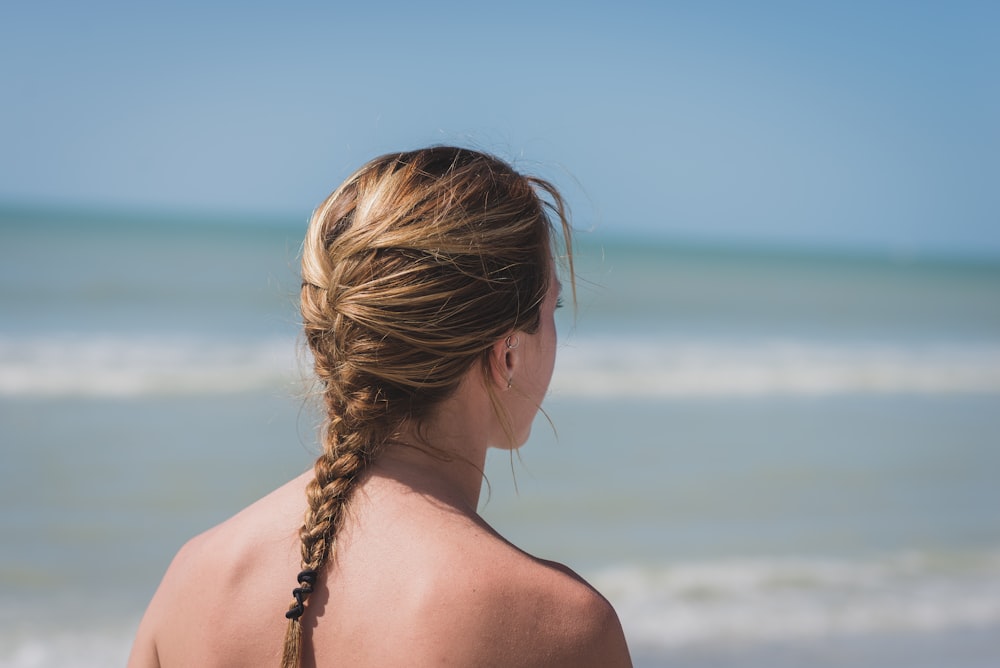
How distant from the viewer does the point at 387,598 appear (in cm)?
119

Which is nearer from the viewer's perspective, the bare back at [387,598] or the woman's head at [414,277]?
the bare back at [387,598]

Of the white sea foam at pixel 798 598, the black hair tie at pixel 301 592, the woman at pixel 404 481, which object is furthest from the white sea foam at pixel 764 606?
the black hair tie at pixel 301 592

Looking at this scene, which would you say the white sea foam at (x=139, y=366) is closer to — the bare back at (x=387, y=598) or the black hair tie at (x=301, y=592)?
the bare back at (x=387, y=598)

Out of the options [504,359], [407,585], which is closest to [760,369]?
[504,359]

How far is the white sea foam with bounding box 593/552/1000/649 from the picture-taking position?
421 cm

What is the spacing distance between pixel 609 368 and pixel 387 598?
34.0 ft

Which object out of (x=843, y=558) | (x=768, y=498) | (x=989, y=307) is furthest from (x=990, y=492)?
(x=989, y=307)

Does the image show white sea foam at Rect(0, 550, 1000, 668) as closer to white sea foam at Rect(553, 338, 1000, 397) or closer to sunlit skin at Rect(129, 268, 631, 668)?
sunlit skin at Rect(129, 268, 631, 668)

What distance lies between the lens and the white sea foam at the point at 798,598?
421 cm

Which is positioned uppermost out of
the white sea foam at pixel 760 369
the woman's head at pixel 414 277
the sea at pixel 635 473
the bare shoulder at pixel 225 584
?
the woman's head at pixel 414 277

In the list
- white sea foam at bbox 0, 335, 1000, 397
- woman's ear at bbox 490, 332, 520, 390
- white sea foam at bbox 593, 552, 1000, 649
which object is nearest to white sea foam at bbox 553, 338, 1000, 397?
white sea foam at bbox 0, 335, 1000, 397

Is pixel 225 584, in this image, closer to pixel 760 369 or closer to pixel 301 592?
pixel 301 592

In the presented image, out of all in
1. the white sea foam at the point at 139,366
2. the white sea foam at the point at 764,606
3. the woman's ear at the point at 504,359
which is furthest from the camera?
the white sea foam at the point at 139,366

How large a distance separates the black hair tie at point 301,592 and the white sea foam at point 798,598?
10.3 feet
